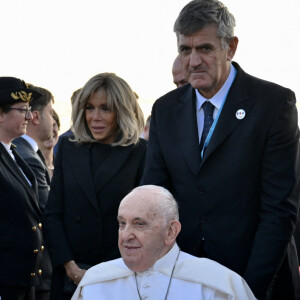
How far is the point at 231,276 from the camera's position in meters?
3.69

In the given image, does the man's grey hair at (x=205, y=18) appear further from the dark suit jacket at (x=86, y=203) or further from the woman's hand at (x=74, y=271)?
the woman's hand at (x=74, y=271)

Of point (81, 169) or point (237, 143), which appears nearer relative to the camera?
point (237, 143)

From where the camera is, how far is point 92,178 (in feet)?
16.2

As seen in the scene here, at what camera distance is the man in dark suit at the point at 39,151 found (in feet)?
18.5

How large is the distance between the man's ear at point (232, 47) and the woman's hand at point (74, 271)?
1.77m

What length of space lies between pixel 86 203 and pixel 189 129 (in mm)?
1232

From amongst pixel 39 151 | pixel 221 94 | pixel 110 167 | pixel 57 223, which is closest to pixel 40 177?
pixel 39 151

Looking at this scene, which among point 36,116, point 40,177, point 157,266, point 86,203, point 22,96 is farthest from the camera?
point 36,116

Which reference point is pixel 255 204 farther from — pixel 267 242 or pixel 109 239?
pixel 109 239

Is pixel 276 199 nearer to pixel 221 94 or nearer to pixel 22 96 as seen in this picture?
pixel 221 94

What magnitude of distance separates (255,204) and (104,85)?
1631mm

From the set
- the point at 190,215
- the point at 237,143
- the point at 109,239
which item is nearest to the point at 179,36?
the point at 237,143

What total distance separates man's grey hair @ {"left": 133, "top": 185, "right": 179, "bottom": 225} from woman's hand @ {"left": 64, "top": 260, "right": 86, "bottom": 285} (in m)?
1.22

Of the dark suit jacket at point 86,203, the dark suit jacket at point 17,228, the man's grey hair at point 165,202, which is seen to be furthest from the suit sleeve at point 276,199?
the dark suit jacket at point 17,228
